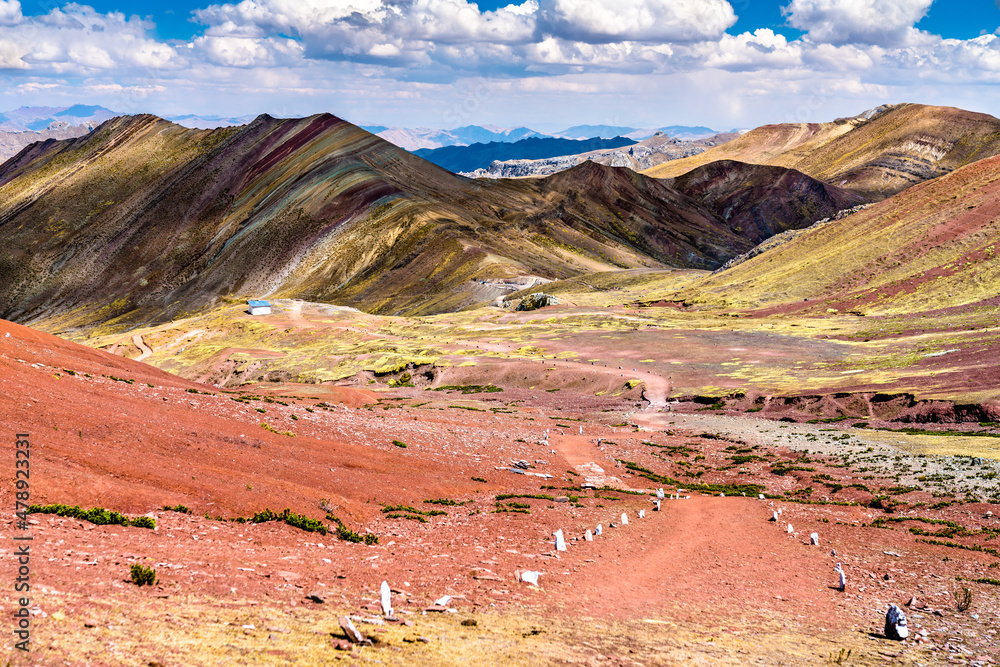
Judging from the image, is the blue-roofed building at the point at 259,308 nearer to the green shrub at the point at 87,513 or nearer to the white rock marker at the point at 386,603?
the green shrub at the point at 87,513

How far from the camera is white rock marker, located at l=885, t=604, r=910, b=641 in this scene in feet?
57.9

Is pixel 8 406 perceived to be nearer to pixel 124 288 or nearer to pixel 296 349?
pixel 296 349

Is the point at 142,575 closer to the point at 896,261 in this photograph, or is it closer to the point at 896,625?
the point at 896,625

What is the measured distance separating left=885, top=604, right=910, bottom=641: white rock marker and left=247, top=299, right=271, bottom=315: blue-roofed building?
380 ft

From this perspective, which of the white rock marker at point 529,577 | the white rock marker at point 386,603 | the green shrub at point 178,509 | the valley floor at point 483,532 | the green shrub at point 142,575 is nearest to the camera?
the valley floor at point 483,532

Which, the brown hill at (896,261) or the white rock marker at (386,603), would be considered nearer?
the white rock marker at (386,603)

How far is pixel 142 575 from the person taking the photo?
49.1 feet

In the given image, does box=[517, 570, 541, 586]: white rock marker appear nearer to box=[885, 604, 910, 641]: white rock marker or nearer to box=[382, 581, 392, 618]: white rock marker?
box=[382, 581, 392, 618]: white rock marker

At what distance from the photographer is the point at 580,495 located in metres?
32.7

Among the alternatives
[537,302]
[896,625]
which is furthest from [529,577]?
[537,302]

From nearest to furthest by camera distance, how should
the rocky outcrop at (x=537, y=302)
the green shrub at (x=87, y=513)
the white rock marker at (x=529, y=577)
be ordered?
the green shrub at (x=87, y=513) → the white rock marker at (x=529, y=577) → the rocky outcrop at (x=537, y=302)

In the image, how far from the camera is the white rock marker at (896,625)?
57.9 feet

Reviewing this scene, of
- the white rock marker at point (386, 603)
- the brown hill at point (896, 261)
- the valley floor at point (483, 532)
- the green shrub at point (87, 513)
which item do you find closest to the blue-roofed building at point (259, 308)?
the valley floor at point (483, 532)

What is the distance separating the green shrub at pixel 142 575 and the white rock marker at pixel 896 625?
18816 mm
